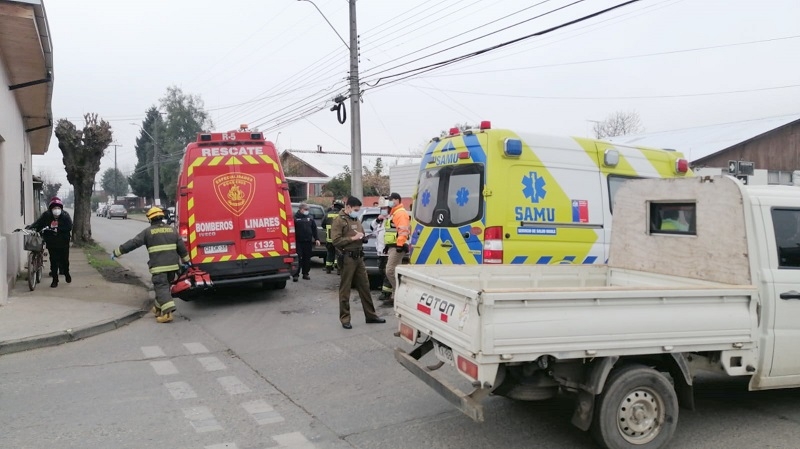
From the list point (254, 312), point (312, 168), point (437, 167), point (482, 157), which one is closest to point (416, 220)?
point (437, 167)

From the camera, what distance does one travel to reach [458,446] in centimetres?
446

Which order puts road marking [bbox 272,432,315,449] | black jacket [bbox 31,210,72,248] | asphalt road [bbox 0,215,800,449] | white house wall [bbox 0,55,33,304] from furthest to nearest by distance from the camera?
black jacket [bbox 31,210,72,248] < white house wall [bbox 0,55,33,304] < asphalt road [bbox 0,215,800,449] < road marking [bbox 272,432,315,449]

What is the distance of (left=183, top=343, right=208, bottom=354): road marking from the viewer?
24.4 ft

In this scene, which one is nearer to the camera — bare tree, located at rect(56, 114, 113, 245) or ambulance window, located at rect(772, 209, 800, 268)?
ambulance window, located at rect(772, 209, 800, 268)

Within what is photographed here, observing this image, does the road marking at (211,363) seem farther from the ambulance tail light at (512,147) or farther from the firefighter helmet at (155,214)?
the ambulance tail light at (512,147)

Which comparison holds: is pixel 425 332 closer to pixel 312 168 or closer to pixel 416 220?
pixel 416 220

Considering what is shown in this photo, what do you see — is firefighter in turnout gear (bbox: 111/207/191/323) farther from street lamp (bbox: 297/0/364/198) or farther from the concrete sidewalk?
street lamp (bbox: 297/0/364/198)

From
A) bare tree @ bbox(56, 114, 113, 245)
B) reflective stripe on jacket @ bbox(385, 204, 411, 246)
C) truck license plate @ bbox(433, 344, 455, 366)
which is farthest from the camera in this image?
bare tree @ bbox(56, 114, 113, 245)

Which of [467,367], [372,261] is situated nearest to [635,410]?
[467,367]

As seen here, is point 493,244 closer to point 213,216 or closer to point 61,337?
point 213,216

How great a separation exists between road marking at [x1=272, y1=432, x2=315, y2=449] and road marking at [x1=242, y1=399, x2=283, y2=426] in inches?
13.3

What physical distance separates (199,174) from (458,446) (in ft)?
23.7

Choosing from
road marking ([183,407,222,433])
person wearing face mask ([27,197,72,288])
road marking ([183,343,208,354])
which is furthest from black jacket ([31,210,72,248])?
road marking ([183,407,222,433])

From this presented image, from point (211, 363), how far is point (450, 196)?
3.53 m
